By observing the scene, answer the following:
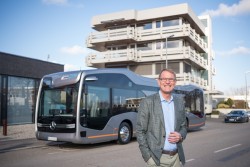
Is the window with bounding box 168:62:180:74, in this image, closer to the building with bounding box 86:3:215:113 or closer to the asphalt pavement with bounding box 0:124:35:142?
the building with bounding box 86:3:215:113

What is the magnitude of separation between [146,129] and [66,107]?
7884 millimetres

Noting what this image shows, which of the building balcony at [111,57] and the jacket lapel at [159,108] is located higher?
the building balcony at [111,57]

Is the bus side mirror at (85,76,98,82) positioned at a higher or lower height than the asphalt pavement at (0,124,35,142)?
higher

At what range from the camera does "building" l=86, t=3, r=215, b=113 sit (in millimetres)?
37156

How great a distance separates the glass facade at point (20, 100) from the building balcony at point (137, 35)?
55.7 ft

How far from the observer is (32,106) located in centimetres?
2409

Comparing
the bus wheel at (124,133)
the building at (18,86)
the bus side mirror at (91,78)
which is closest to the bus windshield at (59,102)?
the bus side mirror at (91,78)

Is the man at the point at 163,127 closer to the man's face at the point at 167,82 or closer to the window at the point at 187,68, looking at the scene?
the man's face at the point at 167,82

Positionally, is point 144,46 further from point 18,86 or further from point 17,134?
point 17,134

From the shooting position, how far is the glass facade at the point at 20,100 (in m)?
22.0

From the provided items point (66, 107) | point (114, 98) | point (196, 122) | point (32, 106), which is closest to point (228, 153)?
point (114, 98)

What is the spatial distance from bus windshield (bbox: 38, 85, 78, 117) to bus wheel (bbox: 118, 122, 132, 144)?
8.92 feet

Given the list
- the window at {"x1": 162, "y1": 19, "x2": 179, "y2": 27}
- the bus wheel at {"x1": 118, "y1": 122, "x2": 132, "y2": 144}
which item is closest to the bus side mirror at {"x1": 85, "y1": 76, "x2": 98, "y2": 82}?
the bus wheel at {"x1": 118, "y1": 122, "x2": 132, "y2": 144}

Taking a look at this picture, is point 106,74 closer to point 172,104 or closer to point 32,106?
point 172,104
